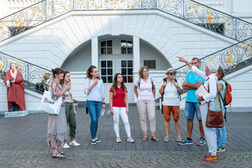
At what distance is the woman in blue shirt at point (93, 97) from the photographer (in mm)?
7949

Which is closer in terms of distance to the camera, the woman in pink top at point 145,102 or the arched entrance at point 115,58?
the woman in pink top at point 145,102

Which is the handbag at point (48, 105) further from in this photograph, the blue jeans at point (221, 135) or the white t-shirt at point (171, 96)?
the blue jeans at point (221, 135)

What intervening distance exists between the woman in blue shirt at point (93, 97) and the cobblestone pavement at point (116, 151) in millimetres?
442

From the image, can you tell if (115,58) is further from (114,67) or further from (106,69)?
(106,69)

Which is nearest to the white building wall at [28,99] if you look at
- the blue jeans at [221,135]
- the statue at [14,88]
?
the statue at [14,88]

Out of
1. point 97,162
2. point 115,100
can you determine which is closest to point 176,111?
point 115,100

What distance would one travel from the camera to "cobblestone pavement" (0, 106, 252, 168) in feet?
20.1

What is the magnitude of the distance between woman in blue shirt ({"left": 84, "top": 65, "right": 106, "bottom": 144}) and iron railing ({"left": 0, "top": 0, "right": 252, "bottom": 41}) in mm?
9696

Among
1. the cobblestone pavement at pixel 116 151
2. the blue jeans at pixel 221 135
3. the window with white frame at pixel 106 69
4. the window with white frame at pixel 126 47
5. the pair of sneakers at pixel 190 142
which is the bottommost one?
the cobblestone pavement at pixel 116 151

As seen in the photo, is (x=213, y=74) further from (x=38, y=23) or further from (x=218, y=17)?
(x=38, y=23)

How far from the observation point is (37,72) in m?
15.6

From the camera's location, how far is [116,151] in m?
7.10

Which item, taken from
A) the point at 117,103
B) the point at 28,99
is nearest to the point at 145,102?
the point at 117,103

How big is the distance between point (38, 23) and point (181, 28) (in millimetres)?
7825
